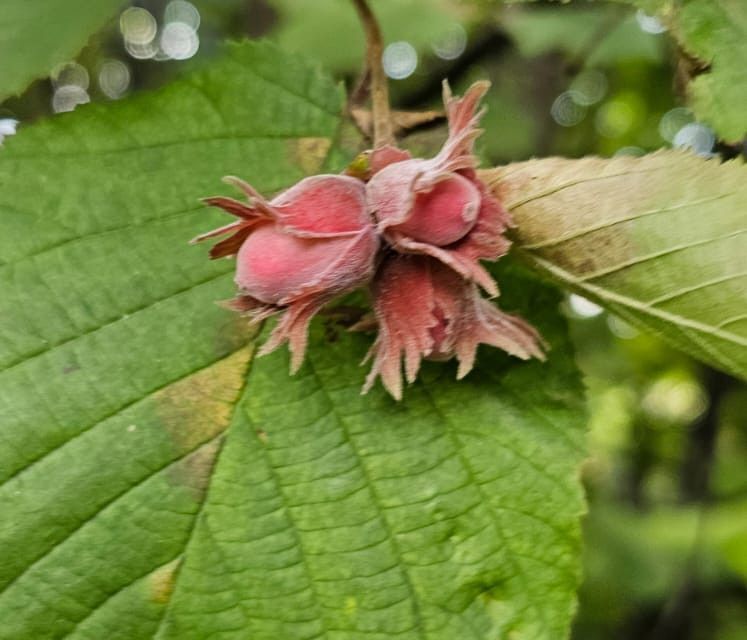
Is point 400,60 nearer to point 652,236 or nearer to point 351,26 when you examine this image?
point 351,26

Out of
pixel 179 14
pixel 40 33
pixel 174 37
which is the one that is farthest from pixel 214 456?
pixel 179 14

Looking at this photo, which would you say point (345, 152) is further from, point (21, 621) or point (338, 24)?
point (338, 24)

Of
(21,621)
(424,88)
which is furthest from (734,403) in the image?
(21,621)

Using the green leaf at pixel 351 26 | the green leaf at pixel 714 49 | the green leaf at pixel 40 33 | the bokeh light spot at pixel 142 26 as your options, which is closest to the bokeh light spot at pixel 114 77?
the bokeh light spot at pixel 142 26

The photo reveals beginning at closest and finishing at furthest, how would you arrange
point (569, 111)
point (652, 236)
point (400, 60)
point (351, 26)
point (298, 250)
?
1. point (298, 250)
2. point (652, 236)
3. point (351, 26)
4. point (400, 60)
5. point (569, 111)

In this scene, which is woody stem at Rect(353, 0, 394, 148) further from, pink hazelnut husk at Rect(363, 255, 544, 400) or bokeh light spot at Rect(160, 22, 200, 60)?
bokeh light spot at Rect(160, 22, 200, 60)

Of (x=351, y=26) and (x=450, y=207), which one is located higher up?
(x=351, y=26)
